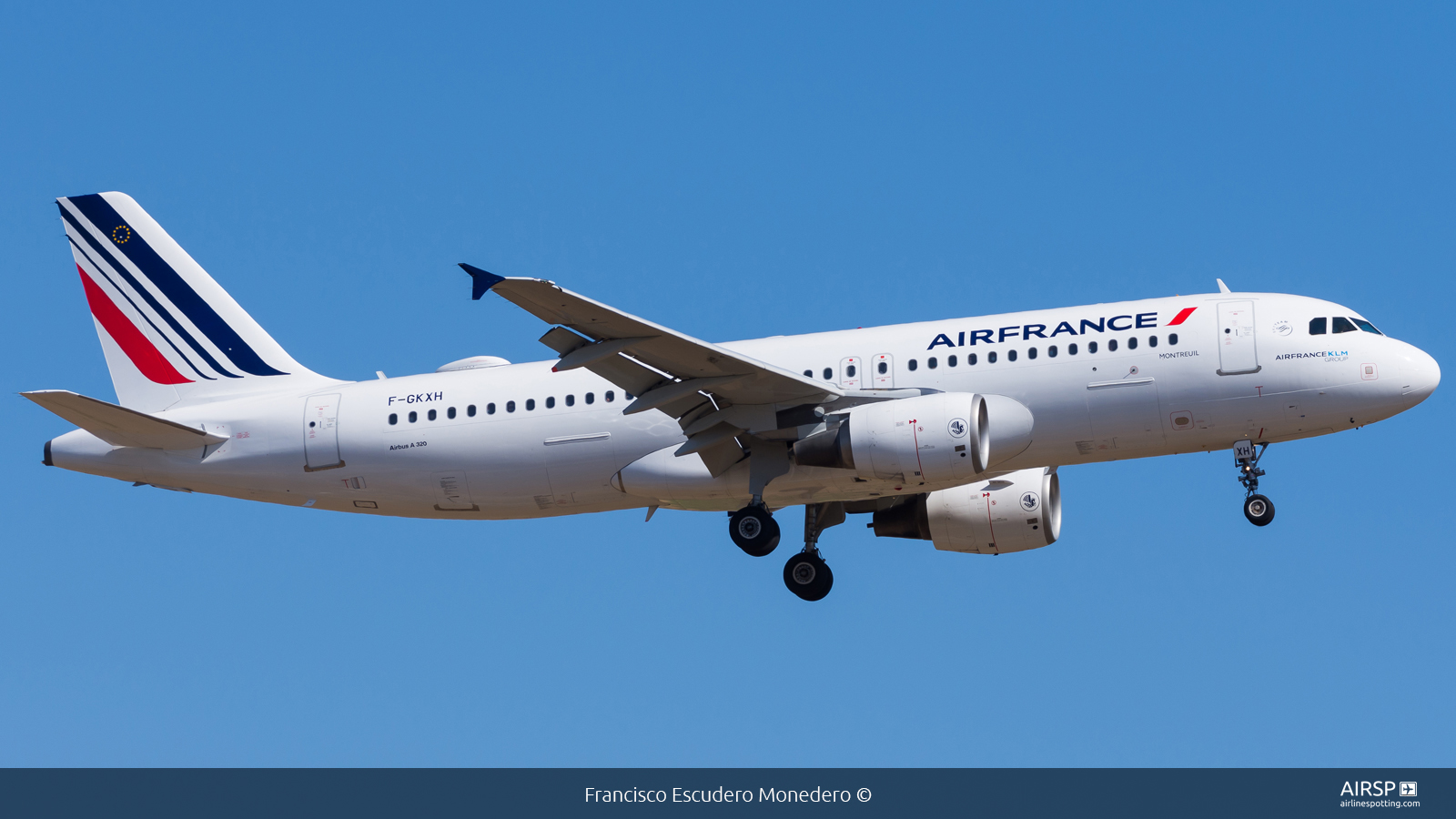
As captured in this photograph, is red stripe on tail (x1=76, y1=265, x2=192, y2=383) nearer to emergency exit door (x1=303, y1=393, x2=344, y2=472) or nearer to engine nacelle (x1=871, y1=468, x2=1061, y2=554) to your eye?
emergency exit door (x1=303, y1=393, x2=344, y2=472)

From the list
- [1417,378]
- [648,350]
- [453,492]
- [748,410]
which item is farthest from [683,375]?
[1417,378]

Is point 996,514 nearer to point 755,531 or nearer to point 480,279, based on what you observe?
point 755,531

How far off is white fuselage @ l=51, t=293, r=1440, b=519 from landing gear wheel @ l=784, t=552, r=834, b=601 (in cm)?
275

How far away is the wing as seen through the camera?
27.9m

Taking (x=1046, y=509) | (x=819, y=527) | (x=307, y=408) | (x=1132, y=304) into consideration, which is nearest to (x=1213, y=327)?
(x=1132, y=304)

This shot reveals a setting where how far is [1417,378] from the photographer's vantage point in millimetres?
29609

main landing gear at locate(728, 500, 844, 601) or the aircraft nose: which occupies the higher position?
the aircraft nose

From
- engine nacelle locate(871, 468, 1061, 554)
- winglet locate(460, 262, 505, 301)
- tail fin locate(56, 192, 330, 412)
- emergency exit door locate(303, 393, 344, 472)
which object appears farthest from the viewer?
tail fin locate(56, 192, 330, 412)

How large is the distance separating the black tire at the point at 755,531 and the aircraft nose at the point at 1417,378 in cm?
1184

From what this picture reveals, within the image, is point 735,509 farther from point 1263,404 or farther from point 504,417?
point 1263,404

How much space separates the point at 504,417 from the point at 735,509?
499cm

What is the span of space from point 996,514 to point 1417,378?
29.4 ft

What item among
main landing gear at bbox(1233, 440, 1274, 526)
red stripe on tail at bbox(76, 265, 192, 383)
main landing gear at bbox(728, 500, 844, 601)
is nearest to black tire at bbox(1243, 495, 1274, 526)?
main landing gear at bbox(1233, 440, 1274, 526)

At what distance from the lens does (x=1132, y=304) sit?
30859 millimetres
